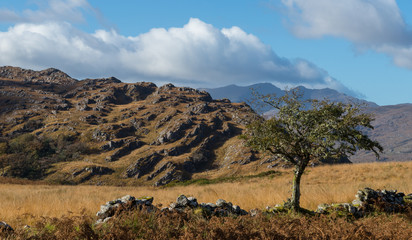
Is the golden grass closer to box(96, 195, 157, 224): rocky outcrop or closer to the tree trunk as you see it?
box(96, 195, 157, 224): rocky outcrop

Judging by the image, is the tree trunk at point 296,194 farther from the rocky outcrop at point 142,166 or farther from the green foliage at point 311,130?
the rocky outcrop at point 142,166

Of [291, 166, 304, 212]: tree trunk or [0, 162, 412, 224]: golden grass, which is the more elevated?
[291, 166, 304, 212]: tree trunk

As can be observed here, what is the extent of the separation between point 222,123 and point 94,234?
6042 inches

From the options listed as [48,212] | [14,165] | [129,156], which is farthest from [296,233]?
[129,156]

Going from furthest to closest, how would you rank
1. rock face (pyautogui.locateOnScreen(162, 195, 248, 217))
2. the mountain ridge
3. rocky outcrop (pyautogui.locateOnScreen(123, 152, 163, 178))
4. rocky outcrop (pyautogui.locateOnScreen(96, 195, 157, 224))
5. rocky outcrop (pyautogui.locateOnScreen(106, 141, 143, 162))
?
rocky outcrop (pyautogui.locateOnScreen(106, 141, 143, 162)) < rocky outcrop (pyautogui.locateOnScreen(123, 152, 163, 178)) < the mountain ridge < rock face (pyautogui.locateOnScreen(162, 195, 248, 217)) < rocky outcrop (pyautogui.locateOnScreen(96, 195, 157, 224))

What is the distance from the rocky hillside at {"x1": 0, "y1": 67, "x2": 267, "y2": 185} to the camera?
342 feet

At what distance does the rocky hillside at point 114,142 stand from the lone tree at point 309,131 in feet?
232

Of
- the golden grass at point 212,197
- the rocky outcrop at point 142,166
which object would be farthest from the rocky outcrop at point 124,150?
the golden grass at point 212,197

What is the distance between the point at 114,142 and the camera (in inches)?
5384

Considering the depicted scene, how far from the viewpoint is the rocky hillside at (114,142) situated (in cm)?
10419

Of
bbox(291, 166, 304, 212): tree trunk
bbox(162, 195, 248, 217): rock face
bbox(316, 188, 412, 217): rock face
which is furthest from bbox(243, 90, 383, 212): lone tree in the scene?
A: bbox(162, 195, 248, 217): rock face

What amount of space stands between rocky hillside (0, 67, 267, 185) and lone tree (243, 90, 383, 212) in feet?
232

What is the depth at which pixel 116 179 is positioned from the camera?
3994 inches

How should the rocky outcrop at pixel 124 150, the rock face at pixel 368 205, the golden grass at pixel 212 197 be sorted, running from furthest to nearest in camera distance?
the rocky outcrop at pixel 124 150 < the rock face at pixel 368 205 < the golden grass at pixel 212 197
